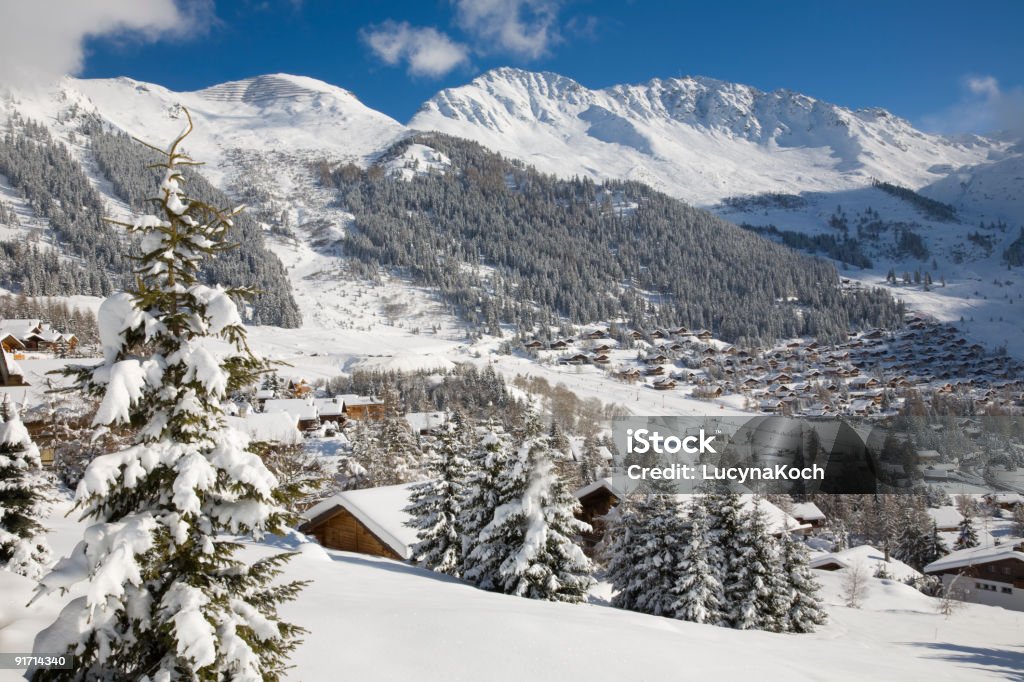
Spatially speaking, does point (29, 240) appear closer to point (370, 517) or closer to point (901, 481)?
point (370, 517)

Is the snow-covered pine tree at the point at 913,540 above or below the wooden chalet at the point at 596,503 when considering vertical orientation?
below

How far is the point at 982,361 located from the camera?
13625 centimetres

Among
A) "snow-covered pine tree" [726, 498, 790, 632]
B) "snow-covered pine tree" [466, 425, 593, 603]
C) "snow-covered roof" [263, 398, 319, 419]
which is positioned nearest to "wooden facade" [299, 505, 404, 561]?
"snow-covered pine tree" [466, 425, 593, 603]

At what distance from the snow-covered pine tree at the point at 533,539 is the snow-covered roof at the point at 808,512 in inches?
2003

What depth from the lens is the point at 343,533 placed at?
2578 cm

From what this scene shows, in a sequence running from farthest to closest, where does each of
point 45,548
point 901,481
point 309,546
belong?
point 901,481 < point 309,546 < point 45,548

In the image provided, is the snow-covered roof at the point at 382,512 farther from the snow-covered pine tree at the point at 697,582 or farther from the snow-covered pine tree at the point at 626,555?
the snow-covered pine tree at the point at 697,582

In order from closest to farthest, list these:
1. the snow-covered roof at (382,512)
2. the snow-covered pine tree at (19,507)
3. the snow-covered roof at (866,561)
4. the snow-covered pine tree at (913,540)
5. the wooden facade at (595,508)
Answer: the snow-covered pine tree at (19,507), the snow-covered roof at (382,512), the wooden facade at (595,508), the snow-covered roof at (866,561), the snow-covered pine tree at (913,540)

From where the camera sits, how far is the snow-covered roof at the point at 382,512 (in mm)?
23250

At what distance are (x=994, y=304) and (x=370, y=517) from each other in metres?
228

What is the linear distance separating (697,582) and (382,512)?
13.1m

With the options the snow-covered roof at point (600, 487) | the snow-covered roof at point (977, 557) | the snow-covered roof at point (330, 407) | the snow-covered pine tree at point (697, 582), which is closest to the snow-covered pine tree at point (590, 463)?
the snow-covered roof at point (600, 487)

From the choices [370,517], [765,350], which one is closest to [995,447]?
→ [370,517]

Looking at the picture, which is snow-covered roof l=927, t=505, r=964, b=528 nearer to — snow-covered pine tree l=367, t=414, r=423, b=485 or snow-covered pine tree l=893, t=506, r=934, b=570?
snow-covered pine tree l=893, t=506, r=934, b=570
